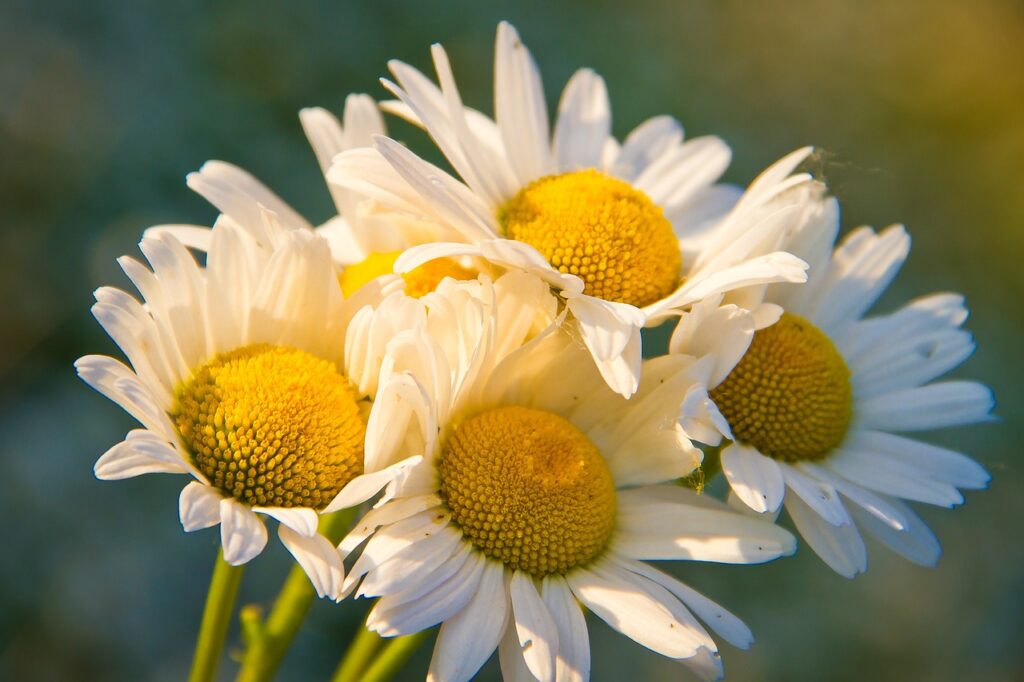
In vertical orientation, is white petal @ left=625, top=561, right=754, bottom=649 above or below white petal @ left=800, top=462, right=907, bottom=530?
below

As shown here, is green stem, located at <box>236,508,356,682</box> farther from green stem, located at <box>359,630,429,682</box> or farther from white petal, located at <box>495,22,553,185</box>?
white petal, located at <box>495,22,553,185</box>

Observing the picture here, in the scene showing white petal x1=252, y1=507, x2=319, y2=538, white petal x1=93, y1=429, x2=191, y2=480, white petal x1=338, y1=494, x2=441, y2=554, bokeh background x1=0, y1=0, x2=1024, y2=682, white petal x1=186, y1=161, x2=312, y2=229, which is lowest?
bokeh background x1=0, y1=0, x2=1024, y2=682

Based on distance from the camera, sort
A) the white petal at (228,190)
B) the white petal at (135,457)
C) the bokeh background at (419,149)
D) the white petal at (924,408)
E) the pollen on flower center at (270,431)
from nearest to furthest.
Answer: the white petal at (135,457)
the pollen on flower center at (270,431)
the white petal at (228,190)
the white petal at (924,408)
the bokeh background at (419,149)

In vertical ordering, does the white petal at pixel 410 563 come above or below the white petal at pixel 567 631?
above

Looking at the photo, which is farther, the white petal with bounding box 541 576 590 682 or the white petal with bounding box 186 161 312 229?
the white petal with bounding box 186 161 312 229

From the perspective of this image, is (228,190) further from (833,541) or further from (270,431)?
(833,541)

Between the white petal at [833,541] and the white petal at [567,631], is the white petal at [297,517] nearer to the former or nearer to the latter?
the white petal at [567,631]

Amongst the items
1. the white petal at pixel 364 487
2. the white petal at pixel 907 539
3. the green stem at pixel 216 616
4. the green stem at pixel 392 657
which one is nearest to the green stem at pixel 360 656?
the green stem at pixel 392 657

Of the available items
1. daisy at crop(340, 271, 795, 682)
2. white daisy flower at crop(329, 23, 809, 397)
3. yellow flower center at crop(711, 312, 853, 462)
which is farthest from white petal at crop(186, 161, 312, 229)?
yellow flower center at crop(711, 312, 853, 462)
